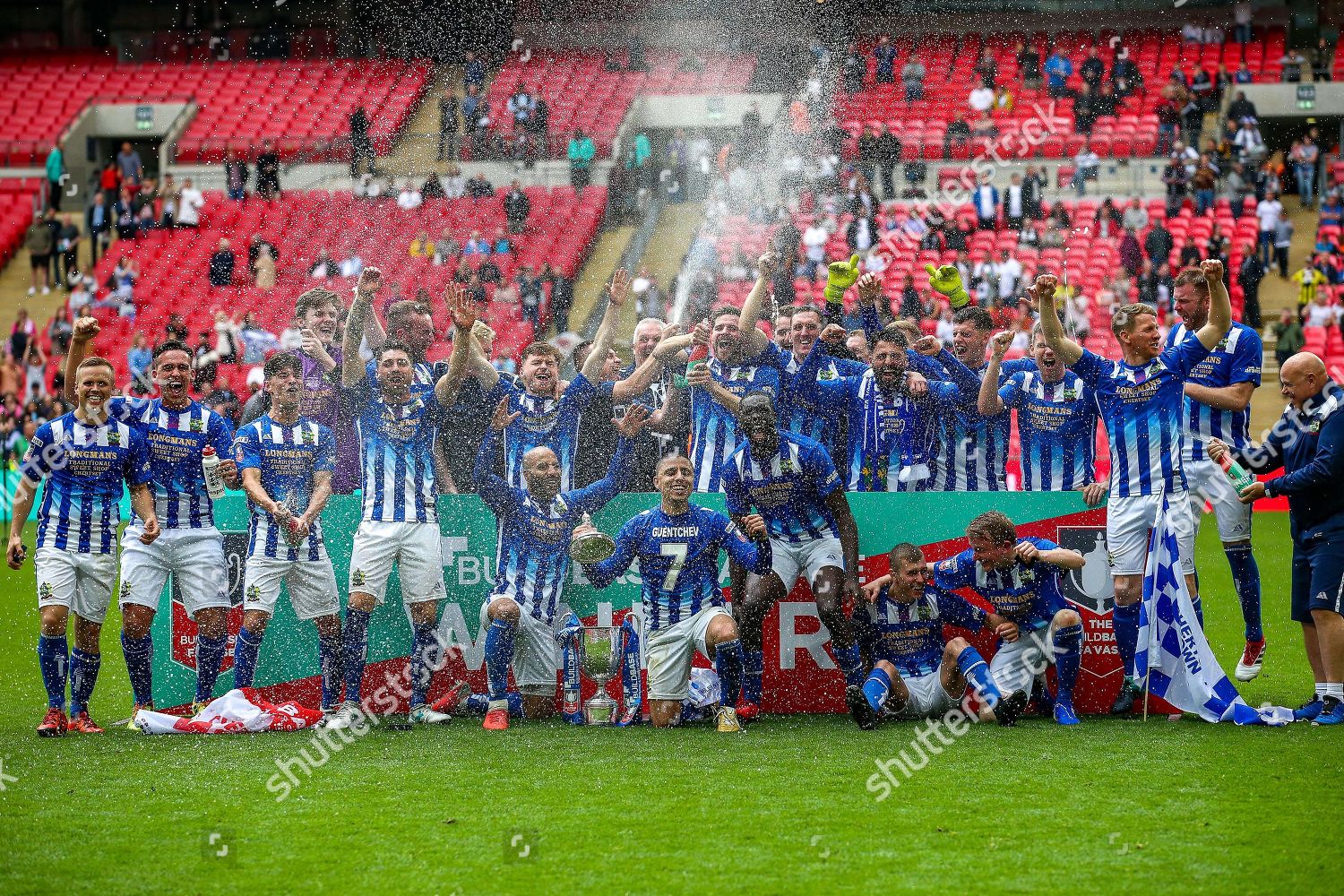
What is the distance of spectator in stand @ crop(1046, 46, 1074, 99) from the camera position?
27.7m

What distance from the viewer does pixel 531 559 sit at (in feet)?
25.7

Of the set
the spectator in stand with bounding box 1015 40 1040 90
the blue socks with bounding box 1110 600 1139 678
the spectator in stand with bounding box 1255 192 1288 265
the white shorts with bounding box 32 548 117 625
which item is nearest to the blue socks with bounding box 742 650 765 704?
the blue socks with bounding box 1110 600 1139 678

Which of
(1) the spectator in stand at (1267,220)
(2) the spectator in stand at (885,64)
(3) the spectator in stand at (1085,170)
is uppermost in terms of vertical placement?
(2) the spectator in stand at (885,64)

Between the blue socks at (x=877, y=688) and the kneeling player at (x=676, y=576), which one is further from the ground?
the kneeling player at (x=676, y=576)

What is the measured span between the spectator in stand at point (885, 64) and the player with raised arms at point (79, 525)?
23619 millimetres

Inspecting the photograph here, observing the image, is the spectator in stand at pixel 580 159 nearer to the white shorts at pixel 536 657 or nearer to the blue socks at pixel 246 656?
the white shorts at pixel 536 657

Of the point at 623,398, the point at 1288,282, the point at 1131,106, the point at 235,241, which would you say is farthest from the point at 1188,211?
the point at 623,398

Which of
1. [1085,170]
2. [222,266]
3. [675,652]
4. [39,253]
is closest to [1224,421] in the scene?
[675,652]

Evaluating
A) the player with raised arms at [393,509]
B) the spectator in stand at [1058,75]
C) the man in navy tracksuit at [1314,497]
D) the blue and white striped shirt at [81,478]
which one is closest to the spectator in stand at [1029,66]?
the spectator in stand at [1058,75]

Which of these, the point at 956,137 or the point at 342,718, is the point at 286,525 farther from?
the point at 956,137

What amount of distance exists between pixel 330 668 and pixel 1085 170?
2057 centimetres

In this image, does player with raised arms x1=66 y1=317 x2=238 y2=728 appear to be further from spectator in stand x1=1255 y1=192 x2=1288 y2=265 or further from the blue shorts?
spectator in stand x1=1255 y1=192 x2=1288 y2=265

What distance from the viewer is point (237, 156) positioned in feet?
94.6

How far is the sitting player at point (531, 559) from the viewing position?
772 centimetres
